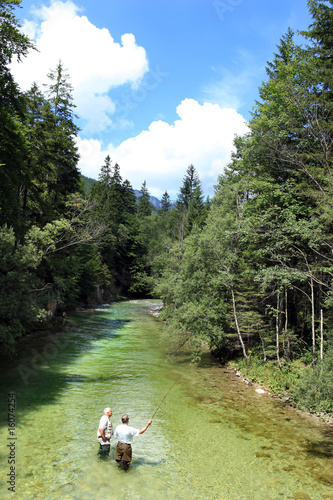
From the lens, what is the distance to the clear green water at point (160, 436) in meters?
7.52

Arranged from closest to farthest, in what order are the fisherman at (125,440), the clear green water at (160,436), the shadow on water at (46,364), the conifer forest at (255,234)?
the clear green water at (160,436) < the fisherman at (125,440) < the shadow on water at (46,364) < the conifer forest at (255,234)

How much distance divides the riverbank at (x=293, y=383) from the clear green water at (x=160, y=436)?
24.0 inches

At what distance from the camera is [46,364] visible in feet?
57.0

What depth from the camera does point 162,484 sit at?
7.67 meters

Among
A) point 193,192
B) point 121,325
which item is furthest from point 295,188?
point 193,192

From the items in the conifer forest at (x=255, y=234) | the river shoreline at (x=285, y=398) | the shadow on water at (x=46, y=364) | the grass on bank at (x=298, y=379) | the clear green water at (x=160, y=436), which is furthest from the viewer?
the conifer forest at (x=255, y=234)

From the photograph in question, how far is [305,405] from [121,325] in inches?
860

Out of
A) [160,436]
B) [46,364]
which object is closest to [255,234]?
[160,436]

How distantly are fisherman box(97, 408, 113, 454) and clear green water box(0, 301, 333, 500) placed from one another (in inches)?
13.6

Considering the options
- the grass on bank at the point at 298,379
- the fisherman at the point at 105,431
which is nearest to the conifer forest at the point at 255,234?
the grass on bank at the point at 298,379

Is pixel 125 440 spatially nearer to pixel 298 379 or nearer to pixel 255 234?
pixel 298 379

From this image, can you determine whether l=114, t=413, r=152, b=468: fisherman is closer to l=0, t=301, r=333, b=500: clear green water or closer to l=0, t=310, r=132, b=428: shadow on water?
l=0, t=301, r=333, b=500: clear green water

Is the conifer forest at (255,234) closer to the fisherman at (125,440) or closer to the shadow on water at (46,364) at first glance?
the shadow on water at (46,364)

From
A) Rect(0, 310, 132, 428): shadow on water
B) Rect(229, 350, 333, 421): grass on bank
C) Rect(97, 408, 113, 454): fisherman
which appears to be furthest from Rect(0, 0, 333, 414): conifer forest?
Rect(97, 408, 113, 454): fisherman
